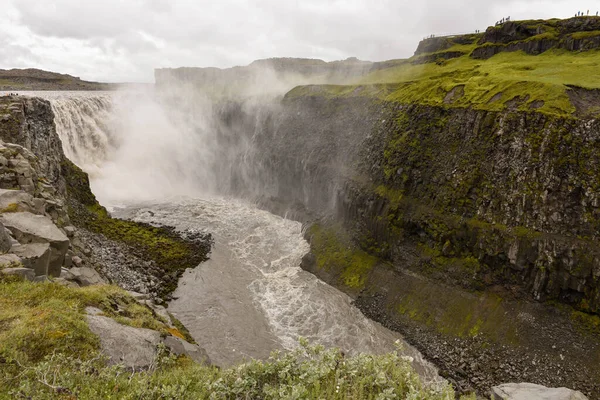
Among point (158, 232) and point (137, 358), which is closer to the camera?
point (137, 358)

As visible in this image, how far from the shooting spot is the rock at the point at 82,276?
18.4 m

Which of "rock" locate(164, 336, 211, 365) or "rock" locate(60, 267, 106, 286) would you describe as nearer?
"rock" locate(164, 336, 211, 365)

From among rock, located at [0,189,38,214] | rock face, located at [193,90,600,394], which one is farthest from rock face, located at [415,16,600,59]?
rock, located at [0,189,38,214]

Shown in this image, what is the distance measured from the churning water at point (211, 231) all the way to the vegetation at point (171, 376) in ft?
20.2

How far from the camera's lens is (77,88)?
153 metres

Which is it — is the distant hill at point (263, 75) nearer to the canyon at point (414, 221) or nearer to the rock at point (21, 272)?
the canyon at point (414, 221)

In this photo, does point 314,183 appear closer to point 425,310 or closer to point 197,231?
point 197,231

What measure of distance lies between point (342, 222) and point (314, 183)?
10490 mm

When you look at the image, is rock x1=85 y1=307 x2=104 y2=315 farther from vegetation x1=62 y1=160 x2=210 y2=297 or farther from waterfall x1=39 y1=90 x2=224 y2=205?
waterfall x1=39 y1=90 x2=224 y2=205

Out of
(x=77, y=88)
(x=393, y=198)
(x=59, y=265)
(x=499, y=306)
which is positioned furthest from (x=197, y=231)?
(x=77, y=88)

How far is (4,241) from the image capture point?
15211 mm

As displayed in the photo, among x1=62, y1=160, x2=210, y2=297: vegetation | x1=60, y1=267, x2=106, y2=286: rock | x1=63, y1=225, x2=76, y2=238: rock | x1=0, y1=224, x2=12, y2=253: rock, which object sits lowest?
x1=62, y1=160, x2=210, y2=297: vegetation

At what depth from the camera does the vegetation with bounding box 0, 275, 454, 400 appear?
7.49 meters

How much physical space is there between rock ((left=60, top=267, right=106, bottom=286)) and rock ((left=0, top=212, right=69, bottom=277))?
83cm
